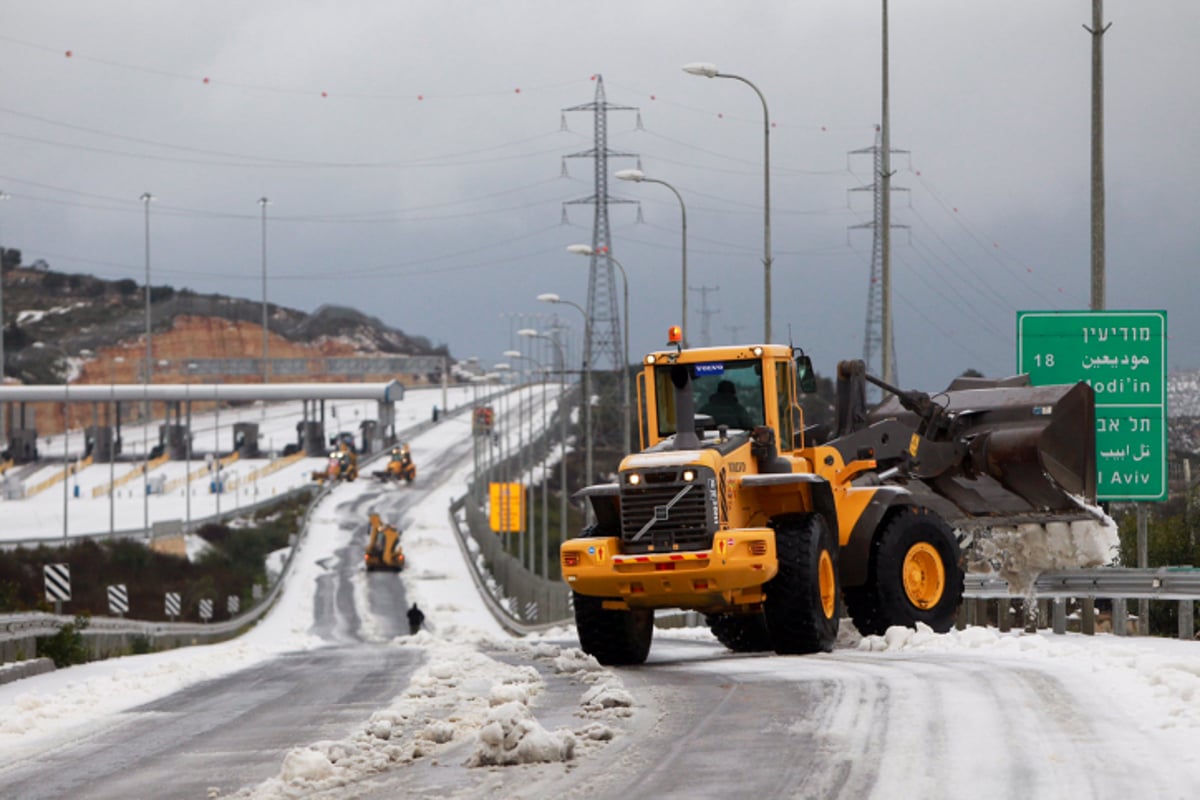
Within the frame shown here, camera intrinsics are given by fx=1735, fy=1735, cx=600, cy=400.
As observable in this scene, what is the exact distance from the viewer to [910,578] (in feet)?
65.4

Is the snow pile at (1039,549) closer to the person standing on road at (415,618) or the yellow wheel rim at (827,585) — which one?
the yellow wheel rim at (827,585)

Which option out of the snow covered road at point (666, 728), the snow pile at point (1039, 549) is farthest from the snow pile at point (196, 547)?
the snow pile at point (1039, 549)

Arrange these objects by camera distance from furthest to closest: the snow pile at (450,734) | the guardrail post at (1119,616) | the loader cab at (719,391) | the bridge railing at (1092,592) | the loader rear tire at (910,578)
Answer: the guardrail post at (1119,616) < the bridge railing at (1092,592) < the loader rear tire at (910,578) < the loader cab at (719,391) < the snow pile at (450,734)

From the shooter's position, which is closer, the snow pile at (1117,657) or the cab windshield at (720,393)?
the snow pile at (1117,657)

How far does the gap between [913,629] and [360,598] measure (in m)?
62.7

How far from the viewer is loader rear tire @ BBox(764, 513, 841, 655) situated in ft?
58.5

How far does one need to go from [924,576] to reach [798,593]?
9.66 ft

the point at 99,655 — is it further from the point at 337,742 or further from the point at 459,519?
the point at 459,519

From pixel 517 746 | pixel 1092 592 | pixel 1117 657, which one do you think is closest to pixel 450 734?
pixel 517 746

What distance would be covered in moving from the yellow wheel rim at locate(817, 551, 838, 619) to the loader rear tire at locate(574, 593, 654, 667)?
194cm

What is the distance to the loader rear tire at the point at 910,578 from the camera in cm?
1936

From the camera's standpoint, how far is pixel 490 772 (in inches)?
396

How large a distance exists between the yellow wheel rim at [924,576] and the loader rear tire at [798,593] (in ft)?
6.05

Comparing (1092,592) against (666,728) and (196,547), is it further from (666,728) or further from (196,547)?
(196,547)
